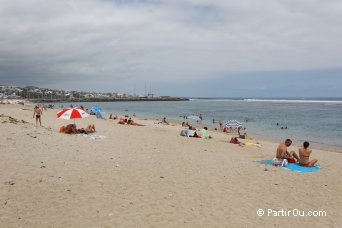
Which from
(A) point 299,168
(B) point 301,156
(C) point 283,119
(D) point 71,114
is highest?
(D) point 71,114

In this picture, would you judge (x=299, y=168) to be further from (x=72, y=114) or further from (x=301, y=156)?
(x=72, y=114)

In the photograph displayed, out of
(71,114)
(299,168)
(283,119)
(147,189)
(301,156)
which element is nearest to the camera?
(147,189)

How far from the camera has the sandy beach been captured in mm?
6914

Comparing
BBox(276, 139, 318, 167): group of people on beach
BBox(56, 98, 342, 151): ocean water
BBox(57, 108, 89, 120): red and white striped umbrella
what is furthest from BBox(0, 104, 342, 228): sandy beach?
BBox(56, 98, 342, 151): ocean water

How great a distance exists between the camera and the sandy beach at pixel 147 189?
6.91 metres

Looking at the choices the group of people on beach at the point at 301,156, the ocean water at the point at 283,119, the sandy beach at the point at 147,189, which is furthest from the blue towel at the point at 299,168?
the ocean water at the point at 283,119

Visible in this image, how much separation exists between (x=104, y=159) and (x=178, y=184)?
3.62 m

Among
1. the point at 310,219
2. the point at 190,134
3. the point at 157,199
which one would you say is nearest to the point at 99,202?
the point at 157,199

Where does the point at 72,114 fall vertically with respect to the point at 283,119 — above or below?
above

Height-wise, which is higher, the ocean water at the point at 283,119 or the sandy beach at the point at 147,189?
the sandy beach at the point at 147,189

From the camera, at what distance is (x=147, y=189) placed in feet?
29.0

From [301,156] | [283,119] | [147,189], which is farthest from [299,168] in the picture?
[283,119]

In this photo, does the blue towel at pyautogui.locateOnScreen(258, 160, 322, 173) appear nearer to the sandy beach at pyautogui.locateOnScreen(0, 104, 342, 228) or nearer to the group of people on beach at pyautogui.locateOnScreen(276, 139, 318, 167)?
the group of people on beach at pyautogui.locateOnScreen(276, 139, 318, 167)

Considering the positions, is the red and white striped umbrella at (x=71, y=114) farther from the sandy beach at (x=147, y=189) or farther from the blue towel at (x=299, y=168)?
the blue towel at (x=299, y=168)
